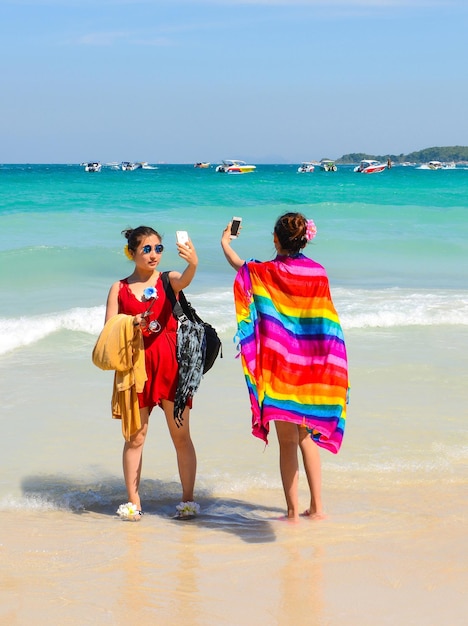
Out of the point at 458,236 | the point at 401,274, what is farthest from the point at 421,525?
the point at 458,236

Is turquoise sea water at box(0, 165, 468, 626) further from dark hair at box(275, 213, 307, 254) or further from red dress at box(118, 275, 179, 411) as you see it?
dark hair at box(275, 213, 307, 254)

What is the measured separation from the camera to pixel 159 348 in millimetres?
4457

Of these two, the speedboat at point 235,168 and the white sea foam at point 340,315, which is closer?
the white sea foam at point 340,315

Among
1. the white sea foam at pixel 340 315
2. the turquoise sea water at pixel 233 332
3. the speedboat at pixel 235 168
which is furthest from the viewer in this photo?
the speedboat at pixel 235 168

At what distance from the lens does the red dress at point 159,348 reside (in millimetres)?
4445

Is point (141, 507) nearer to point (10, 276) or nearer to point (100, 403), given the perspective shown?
point (100, 403)

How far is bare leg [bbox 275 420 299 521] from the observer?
4410 mm

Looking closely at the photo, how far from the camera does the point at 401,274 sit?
16.3m

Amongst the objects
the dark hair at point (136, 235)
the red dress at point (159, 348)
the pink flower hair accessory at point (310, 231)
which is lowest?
the red dress at point (159, 348)

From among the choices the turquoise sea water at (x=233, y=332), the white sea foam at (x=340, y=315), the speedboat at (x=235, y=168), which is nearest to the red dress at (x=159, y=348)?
the turquoise sea water at (x=233, y=332)

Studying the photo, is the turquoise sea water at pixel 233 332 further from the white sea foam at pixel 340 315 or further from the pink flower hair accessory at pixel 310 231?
the pink flower hair accessory at pixel 310 231

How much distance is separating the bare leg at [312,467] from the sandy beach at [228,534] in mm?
83

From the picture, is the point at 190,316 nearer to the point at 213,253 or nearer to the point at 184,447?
the point at 184,447

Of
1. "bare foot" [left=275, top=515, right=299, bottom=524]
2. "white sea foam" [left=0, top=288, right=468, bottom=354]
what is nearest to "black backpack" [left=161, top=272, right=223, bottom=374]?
"bare foot" [left=275, top=515, right=299, bottom=524]
